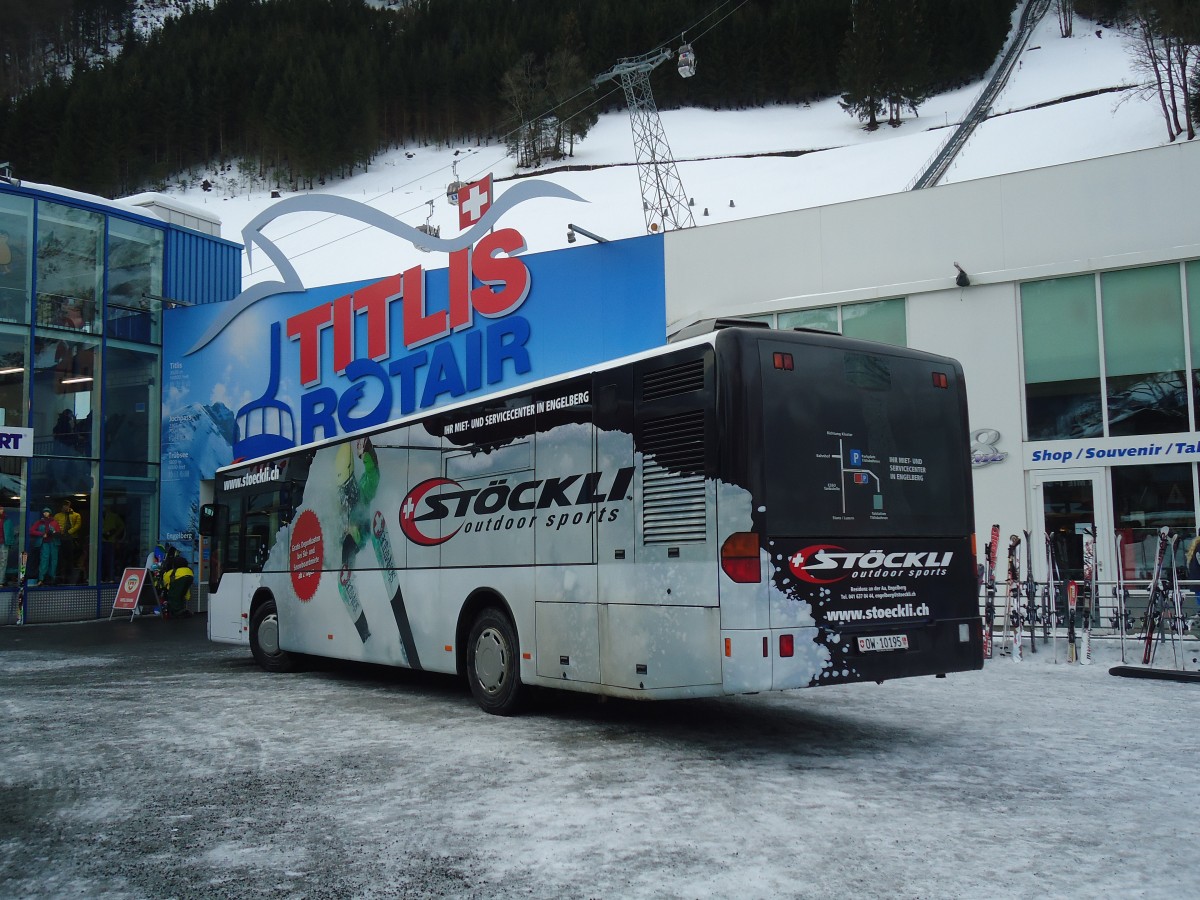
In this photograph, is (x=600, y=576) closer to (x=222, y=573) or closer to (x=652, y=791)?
(x=652, y=791)

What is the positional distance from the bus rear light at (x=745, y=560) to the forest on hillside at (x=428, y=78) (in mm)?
92835

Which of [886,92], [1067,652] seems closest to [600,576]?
[1067,652]

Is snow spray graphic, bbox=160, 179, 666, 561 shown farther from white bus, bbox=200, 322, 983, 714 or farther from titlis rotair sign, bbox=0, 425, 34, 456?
white bus, bbox=200, 322, 983, 714

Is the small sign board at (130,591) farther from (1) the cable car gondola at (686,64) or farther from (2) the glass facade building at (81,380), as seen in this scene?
(1) the cable car gondola at (686,64)

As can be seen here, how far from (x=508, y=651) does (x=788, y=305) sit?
11148 millimetres

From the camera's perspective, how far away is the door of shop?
1575 cm

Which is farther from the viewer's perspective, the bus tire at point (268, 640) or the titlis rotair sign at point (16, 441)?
the titlis rotair sign at point (16, 441)

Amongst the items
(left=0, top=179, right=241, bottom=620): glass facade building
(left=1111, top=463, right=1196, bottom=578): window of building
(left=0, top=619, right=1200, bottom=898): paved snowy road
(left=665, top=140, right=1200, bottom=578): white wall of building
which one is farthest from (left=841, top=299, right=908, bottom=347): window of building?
(left=0, top=179, right=241, bottom=620): glass facade building

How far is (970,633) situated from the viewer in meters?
7.90

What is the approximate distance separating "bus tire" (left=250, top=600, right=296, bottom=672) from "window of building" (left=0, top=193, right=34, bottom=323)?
15.0m

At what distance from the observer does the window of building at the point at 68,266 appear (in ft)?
82.7

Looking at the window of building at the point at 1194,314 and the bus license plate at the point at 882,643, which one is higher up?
the window of building at the point at 1194,314

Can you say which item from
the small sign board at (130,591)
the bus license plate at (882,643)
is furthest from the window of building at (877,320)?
the small sign board at (130,591)

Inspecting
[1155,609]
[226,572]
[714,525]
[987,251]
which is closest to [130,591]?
[226,572]
